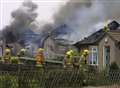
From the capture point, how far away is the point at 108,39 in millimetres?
28312

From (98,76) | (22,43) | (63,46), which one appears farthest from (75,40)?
(98,76)

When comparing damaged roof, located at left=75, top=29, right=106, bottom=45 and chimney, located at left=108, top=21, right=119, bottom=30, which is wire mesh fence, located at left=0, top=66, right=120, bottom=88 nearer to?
damaged roof, located at left=75, top=29, right=106, bottom=45

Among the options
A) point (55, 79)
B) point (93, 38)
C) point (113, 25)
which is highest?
point (113, 25)

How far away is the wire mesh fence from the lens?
10484 mm

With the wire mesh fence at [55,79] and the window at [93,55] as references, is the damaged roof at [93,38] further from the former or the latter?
the wire mesh fence at [55,79]

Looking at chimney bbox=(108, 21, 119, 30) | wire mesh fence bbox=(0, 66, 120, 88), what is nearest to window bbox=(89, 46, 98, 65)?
chimney bbox=(108, 21, 119, 30)

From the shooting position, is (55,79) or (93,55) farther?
(93,55)

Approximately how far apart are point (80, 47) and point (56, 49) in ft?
12.8

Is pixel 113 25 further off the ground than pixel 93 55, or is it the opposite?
pixel 113 25

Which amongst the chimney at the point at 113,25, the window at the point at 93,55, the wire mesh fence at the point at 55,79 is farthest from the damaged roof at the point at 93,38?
the wire mesh fence at the point at 55,79

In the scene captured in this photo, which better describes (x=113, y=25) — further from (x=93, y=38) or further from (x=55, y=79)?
(x=55, y=79)

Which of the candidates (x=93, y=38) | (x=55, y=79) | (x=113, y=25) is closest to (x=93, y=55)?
(x=93, y=38)

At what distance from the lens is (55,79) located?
11008 mm

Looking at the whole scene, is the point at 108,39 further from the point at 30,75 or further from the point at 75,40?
the point at 30,75
